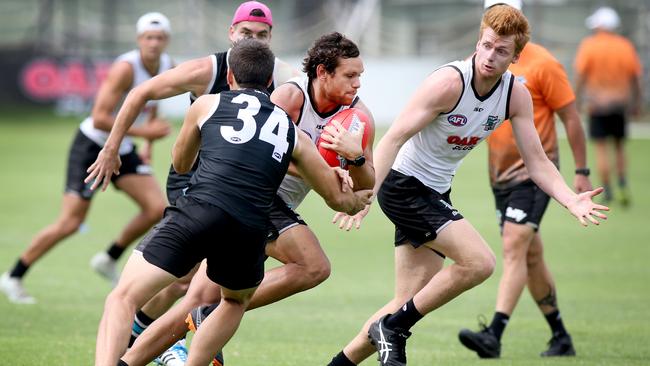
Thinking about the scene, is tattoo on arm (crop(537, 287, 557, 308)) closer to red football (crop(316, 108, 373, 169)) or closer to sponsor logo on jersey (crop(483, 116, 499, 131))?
sponsor logo on jersey (crop(483, 116, 499, 131))

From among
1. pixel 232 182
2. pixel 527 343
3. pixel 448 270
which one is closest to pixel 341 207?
pixel 232 182

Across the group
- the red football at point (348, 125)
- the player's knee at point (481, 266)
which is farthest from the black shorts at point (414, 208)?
the red football at point (348, 125)

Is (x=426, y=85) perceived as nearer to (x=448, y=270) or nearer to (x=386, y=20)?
(x=448, y=270)

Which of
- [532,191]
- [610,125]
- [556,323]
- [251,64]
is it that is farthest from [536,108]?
[610,125]

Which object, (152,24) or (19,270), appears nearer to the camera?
(152,24)

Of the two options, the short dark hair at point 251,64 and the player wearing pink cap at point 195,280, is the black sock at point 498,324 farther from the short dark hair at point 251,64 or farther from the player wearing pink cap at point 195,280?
the short dark hair at point 251,64

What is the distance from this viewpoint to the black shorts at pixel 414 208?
6.74m

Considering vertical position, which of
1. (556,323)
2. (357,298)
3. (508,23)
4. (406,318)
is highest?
(508,23)

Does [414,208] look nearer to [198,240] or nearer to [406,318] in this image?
[406,318]

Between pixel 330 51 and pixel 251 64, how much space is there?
714 millimetres

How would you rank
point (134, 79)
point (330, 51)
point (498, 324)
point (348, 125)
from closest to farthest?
point (348, 125), point (330, 51), point (498, 324), point (134, 79)

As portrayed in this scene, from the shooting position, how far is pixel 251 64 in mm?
5695

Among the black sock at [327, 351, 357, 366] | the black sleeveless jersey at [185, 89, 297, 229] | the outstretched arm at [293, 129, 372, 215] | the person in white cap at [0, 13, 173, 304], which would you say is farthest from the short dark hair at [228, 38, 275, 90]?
the person in white cap at [0, 13, 173, 304]

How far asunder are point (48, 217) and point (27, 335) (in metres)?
8.01
